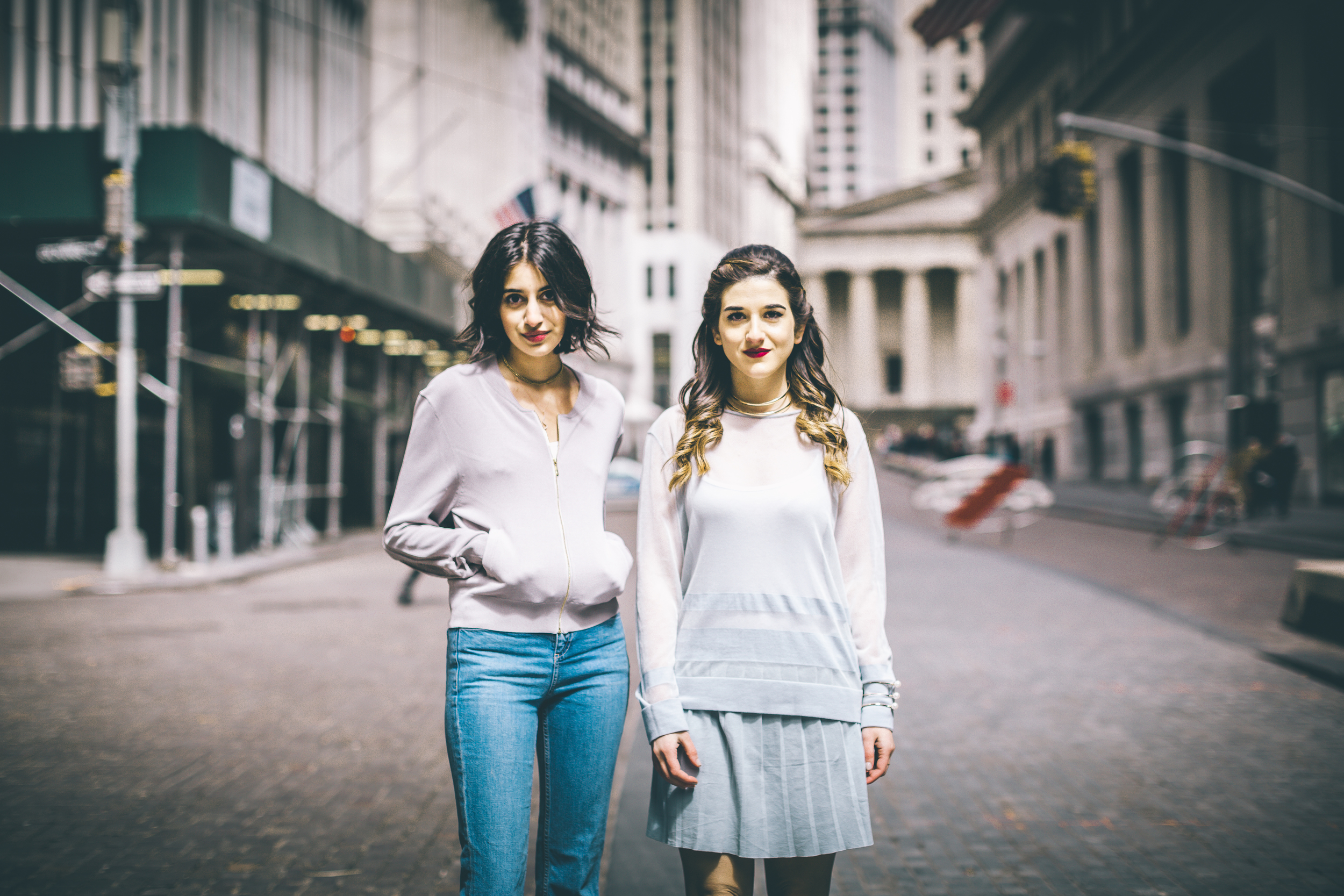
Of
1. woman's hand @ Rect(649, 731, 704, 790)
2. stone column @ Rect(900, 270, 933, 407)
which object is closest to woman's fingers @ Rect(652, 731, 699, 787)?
woman's hand @ Rect(649, 731, 704, 790)

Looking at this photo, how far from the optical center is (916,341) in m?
88.3

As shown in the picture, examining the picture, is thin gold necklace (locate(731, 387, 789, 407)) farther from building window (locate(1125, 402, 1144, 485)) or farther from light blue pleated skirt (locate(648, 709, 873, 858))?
building window (locate(1125, 402, 1144, 485))

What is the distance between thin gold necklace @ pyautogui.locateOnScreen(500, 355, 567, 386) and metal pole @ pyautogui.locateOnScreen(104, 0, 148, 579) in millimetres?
13512

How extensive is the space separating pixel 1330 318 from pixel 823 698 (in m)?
26.4

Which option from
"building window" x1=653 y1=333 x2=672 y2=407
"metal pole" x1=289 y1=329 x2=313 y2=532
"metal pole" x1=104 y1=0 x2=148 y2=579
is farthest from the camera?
"building window" x1=653 y1=333 x2=672 y2=407

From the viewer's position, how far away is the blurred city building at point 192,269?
1513 cm

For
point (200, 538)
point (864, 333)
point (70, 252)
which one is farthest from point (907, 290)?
point (70, 252)

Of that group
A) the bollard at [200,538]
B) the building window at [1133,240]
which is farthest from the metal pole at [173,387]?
the building window at [1133,240]

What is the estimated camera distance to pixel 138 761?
5.71 metres

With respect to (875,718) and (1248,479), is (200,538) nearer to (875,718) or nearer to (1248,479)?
(875,718)

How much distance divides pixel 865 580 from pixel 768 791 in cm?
49

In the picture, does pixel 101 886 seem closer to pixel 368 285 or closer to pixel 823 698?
pixel 823 698

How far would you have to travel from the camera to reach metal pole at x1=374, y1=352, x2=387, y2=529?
25.8 meters

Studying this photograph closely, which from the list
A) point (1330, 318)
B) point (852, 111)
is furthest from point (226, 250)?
point (852, 111)
